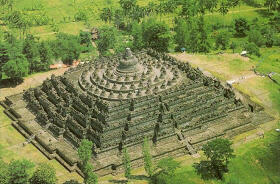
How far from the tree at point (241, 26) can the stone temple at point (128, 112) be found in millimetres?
60543

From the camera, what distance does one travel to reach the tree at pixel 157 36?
109 m

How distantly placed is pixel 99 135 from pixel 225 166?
21.7 meters

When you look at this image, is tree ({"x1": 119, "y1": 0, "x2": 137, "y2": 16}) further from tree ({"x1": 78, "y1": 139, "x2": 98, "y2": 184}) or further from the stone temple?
tree ({"x1": 78, "y1": 139, "x2": 98, "y2": 184})

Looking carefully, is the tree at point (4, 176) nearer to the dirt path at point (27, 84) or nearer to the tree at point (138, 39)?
the dirt path at point (27, 84)

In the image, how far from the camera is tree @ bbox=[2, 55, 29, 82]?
89875 millimetres

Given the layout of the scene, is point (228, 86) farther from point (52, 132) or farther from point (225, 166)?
point (52, 132)

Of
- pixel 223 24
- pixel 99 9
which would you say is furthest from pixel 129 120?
pixel 99 9

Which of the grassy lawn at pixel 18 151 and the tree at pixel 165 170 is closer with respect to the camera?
the tree at pixel 165 170

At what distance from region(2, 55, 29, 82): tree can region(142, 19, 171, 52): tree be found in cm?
3513

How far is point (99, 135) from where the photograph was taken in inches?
2584

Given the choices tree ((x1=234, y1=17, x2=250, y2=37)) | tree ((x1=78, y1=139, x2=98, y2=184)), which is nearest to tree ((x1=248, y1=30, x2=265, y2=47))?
tree ((x1=234, y1=17, x2=250, y2=37))

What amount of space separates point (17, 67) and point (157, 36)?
39.8m

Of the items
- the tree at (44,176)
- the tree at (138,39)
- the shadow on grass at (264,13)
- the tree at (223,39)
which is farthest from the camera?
the shadow on grass at (264,13)

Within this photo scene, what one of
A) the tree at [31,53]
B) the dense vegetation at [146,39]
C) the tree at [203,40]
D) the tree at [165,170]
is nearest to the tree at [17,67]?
the dense vegetation at [146,39]
